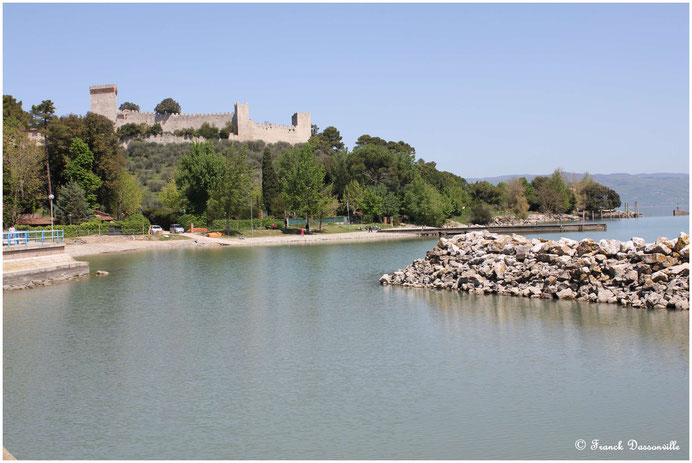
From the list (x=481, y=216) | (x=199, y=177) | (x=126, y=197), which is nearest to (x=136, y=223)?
(x=126, y=197)

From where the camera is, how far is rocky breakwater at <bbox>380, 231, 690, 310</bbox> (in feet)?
67.4

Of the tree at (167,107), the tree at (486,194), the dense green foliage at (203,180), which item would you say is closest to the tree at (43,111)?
the dense green foliage at (203,180)

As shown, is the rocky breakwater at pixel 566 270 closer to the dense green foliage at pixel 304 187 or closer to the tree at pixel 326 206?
the dense green foliage at pixel 304 187

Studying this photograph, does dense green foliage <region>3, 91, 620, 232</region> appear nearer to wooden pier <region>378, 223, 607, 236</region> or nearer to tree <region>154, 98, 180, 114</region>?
wooden pier <region>378, 223, 607, 236</region>

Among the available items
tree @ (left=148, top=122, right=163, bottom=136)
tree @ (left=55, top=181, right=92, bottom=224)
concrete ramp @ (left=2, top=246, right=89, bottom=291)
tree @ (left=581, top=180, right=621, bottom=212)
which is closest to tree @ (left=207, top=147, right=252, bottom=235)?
tree @ (left=55, top=181, right=92, bottom=224)

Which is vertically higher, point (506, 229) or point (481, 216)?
point (481, 216)

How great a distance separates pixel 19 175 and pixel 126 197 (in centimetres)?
1224

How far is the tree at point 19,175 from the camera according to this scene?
47862 millimetres

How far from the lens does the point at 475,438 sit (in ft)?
34.6

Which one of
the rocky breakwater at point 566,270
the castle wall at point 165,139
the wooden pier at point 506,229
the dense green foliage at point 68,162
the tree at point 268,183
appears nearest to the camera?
the rocky breakwater at point 566,270

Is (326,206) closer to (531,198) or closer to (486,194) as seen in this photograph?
(486,194)

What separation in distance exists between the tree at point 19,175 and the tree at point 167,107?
215 ft

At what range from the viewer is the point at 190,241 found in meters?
53.2

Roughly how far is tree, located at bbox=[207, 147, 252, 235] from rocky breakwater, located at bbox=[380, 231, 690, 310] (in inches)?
1288
